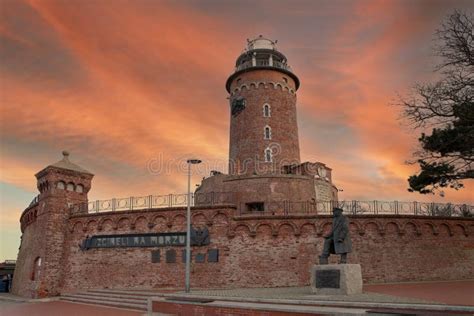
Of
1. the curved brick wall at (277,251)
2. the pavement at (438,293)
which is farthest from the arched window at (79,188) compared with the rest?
the pavement at (438,293)

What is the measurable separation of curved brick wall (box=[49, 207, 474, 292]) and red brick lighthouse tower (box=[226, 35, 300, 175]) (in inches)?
400

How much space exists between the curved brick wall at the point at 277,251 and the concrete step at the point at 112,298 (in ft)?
3.89

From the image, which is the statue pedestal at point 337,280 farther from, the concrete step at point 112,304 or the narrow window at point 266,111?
the narrow window at point 266,111

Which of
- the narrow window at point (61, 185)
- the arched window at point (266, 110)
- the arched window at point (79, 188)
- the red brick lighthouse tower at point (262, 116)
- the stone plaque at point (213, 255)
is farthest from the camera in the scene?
the arched window at point (266, 110)

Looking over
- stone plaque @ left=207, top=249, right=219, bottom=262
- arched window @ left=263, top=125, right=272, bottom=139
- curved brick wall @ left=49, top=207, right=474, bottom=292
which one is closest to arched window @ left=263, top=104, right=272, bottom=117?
arched window @ left=263, top=125, right=272, bottom=139

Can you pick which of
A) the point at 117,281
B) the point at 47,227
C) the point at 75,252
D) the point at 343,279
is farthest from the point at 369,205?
the point at 47,227

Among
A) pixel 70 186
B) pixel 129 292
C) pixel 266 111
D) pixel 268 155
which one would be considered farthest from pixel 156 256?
pixel 266 111

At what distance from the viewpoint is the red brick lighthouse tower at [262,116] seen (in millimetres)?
32656

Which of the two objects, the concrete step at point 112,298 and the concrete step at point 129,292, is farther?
the concrete step at point 129,292

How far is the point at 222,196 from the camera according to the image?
28.6 m

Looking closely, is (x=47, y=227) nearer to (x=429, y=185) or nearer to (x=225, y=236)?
(x=225, y=236)

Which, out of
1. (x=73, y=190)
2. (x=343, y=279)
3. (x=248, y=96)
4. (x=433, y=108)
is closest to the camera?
(x=343, y=279)

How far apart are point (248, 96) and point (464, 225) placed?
19.0 meters

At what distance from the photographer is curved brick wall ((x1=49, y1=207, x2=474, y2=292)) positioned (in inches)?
857
